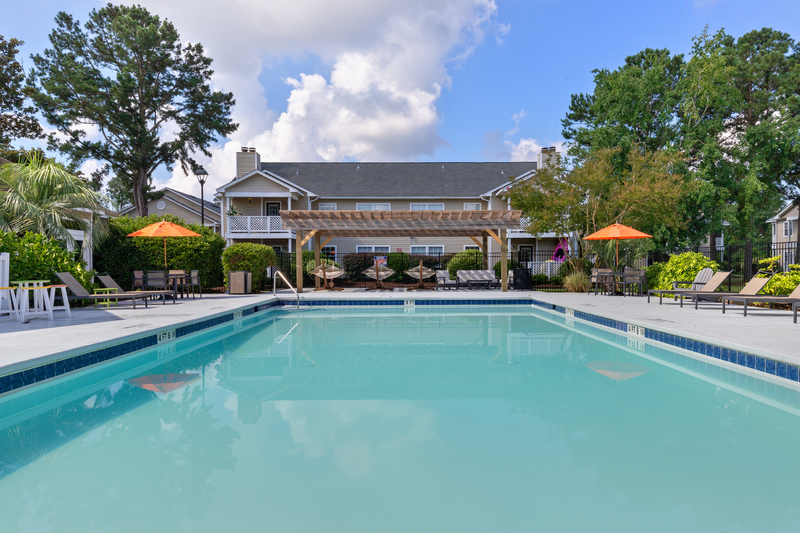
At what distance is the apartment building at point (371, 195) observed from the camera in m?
25.5

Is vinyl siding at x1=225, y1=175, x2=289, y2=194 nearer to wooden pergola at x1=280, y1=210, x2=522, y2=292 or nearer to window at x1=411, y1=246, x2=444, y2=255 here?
window at x1=411, y1=246, x2=444, y2=255

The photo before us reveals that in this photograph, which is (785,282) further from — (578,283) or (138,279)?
(138,279)

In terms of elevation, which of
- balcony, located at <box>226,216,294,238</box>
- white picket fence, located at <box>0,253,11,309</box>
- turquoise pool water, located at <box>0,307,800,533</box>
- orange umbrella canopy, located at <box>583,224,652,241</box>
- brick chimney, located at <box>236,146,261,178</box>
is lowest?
turquoise pool water, located at <box>0,307,800,533</box>

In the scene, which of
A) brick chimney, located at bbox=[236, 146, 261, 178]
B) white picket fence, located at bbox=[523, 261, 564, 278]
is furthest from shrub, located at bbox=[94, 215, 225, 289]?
white picket fence, located at bbox=[523, 261, 564, 278]

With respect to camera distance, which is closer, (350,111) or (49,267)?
(49,267)

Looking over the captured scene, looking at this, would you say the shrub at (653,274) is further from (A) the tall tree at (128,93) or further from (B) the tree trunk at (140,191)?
(B) the tree trunk at (140,191)

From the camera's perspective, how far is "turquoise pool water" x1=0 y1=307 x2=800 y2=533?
2.21m

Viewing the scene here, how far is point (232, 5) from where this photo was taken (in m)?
12.5

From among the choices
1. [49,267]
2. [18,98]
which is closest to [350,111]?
[49,267]

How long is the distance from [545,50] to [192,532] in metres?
16.6

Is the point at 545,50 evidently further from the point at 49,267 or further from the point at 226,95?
the point at 226,95

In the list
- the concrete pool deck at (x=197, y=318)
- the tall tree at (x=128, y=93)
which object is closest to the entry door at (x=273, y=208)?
the tall tree at (x=128, y=93)

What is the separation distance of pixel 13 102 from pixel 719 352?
32.9 m

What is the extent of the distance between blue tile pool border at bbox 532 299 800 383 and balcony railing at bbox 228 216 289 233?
18833 millimetres
